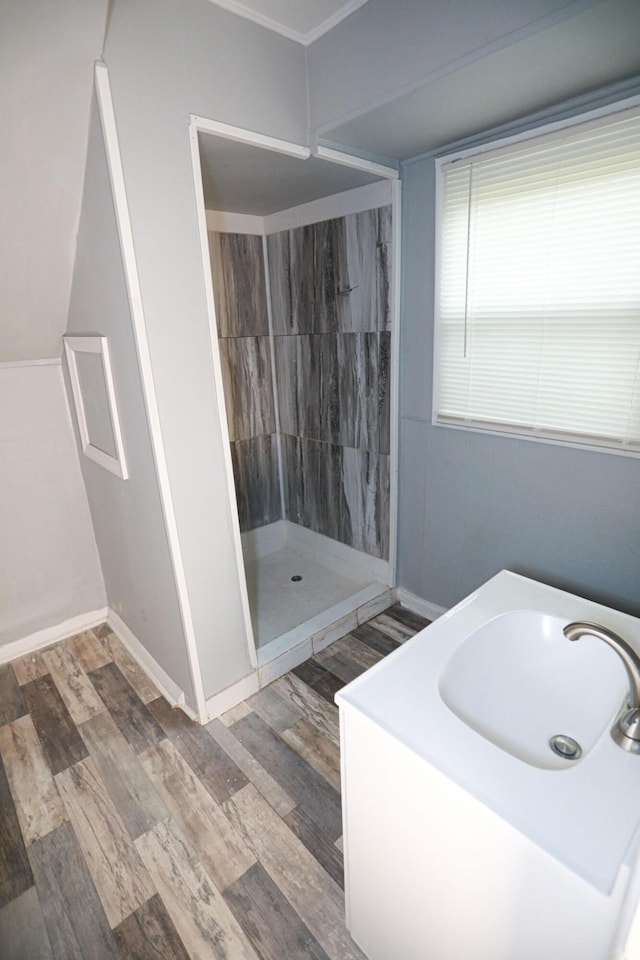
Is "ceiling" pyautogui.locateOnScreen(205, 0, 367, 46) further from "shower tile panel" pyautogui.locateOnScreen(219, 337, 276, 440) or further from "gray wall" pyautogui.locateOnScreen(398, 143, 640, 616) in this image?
"shower tile panel" pyautogui.locateOnScreen(219, 337, 276, 440)

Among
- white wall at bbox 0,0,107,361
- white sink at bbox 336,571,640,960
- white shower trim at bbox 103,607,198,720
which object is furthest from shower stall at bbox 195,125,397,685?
white sink at bbox 336,571,640,960

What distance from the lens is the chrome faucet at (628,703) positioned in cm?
95

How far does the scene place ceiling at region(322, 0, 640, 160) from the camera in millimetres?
1114

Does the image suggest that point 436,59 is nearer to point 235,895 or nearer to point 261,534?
point 235,895

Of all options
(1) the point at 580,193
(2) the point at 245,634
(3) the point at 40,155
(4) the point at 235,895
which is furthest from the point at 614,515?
(3) the point at 40,155

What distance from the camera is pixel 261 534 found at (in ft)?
10.7

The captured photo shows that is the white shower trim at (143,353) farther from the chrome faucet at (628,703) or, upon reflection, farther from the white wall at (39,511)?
the chrome faucet at (628,703)

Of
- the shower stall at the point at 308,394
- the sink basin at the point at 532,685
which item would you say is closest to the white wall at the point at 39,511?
the shower stall at the point at 308,394

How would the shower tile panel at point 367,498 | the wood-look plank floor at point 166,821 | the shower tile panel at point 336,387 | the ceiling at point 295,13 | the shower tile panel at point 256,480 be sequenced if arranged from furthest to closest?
the shower tile panel at point 256,480 → the shower tile panel at point 367,498 → the shower tile panel at point 336,387 → the ceiling at point 295,13 → the wood-look plank floor at point 166,821

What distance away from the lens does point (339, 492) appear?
2.85 metres

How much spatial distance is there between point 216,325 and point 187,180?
26.5 inches

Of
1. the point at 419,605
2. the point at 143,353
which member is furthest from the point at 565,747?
the point at 143,353

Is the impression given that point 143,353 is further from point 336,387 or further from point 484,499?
point 484,499

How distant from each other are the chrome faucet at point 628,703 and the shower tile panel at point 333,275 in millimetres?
1701
